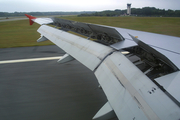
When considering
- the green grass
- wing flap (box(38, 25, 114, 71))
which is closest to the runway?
wing flap (box(38, 25, 114, 71))

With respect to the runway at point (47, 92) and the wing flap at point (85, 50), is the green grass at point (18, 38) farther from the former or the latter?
the wing flap at point (85, 50)

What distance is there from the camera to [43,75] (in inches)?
143

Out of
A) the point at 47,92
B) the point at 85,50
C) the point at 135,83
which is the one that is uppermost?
the point at 85,50

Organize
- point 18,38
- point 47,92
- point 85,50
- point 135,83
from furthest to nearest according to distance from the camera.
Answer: point 18,38
point 47,92
point 85,50
point 135,83

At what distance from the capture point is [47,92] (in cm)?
281

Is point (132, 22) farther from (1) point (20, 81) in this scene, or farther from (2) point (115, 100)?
(2) point (115, 100)

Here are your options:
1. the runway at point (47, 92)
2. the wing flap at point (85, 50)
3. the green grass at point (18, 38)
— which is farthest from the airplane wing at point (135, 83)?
the green grass at point (18, 38)

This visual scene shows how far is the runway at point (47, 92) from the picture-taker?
7.24ft

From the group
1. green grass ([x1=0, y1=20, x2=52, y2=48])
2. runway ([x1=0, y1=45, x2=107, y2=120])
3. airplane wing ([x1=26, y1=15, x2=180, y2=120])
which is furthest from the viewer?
green grass ([x1=0, y1=20, x2=52, y2=48])

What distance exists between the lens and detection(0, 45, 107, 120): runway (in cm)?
221

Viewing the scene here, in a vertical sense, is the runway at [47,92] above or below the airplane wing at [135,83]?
below

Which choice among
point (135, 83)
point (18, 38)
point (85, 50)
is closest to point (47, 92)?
point (85, 50)

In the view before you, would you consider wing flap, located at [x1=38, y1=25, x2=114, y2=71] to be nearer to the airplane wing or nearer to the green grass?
the airplane wing

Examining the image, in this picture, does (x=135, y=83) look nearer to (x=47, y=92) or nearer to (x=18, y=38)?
(x=47, y=92)
